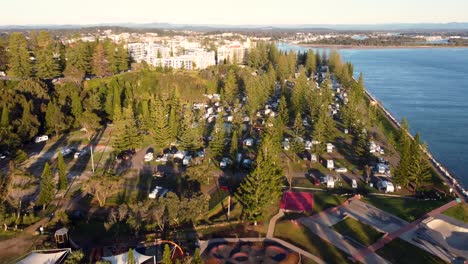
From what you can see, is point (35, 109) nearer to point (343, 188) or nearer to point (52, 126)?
point (52, 126)

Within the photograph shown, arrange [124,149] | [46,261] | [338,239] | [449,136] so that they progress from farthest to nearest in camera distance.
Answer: [449,136], [124,149], [338,239], [46,261]

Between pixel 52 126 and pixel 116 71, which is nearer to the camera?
pixel 52 126

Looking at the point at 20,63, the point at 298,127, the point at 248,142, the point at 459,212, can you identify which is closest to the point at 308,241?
the point at 459,212

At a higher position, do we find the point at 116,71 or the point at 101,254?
the point at 116,71

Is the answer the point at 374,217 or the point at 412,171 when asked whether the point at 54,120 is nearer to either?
the point at 374,217

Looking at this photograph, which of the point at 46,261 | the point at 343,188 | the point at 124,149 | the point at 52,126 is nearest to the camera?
the point at 46,261

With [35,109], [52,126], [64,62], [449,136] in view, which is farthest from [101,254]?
[64,62]
